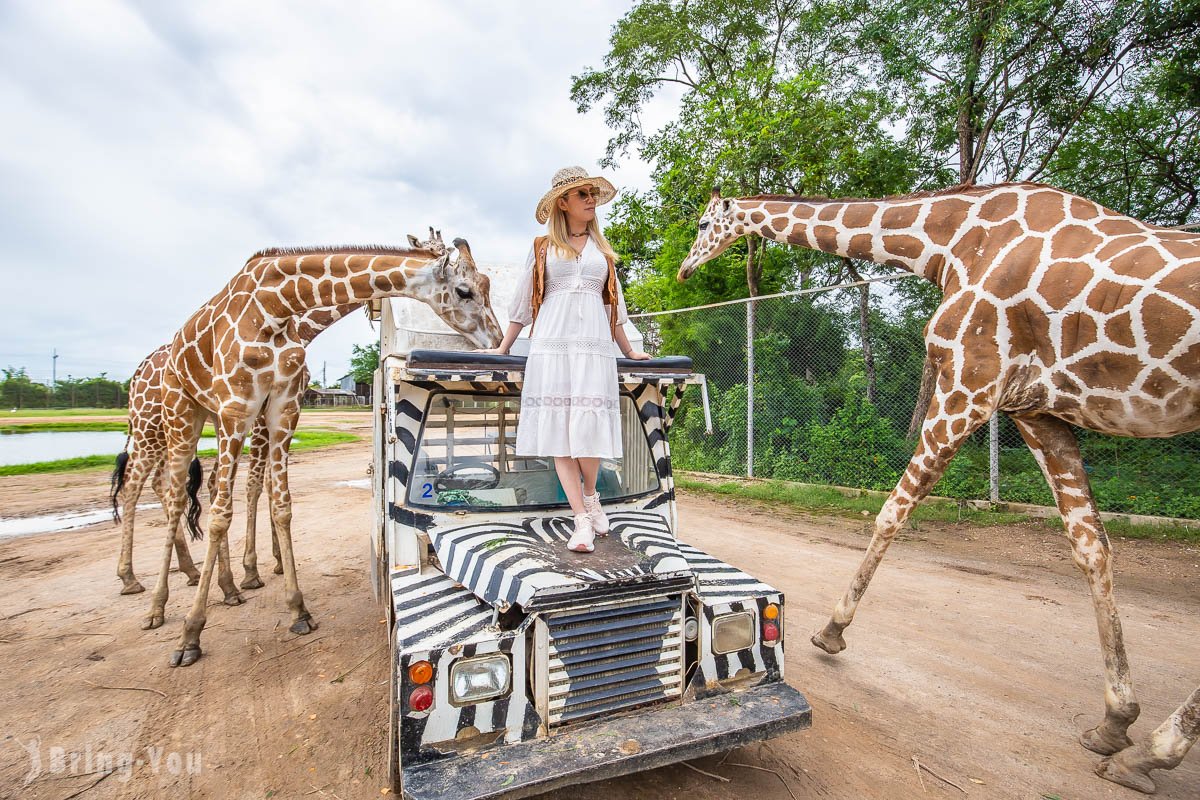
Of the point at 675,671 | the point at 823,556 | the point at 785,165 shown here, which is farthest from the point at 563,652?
the point at 785,165

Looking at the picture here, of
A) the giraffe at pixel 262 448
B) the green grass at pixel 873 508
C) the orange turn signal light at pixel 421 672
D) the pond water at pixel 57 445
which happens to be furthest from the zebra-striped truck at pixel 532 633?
the pond water at pixel 57 445

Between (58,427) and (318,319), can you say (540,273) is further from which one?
(58,427)

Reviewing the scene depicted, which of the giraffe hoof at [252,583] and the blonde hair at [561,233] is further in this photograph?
the giraffe hoof at [252,583]

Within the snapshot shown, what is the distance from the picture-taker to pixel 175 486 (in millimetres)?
4809

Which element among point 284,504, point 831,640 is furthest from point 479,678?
point 284,504

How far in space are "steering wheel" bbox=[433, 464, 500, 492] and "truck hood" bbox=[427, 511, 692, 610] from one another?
285 mm

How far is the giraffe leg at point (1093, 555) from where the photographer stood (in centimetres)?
282

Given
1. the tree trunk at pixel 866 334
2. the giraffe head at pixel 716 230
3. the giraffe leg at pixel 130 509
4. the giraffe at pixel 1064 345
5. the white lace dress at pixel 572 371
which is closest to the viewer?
the giraffe at pixel 1064 345

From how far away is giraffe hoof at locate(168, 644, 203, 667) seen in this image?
3.89 m

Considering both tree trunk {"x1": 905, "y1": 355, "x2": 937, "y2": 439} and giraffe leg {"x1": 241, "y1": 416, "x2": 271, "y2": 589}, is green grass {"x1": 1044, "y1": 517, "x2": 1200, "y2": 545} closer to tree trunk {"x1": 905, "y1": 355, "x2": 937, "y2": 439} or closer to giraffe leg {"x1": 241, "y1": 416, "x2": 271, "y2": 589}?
tree trunk {"x1": 905, "y1": 355, "x2": 937, "y2": 439}

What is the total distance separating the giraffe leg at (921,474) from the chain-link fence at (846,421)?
4.88m

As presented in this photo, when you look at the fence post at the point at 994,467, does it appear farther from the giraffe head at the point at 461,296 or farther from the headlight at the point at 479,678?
the headlight at the point at 479,678

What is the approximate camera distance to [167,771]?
2.78 m

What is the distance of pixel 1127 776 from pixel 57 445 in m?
25.4
